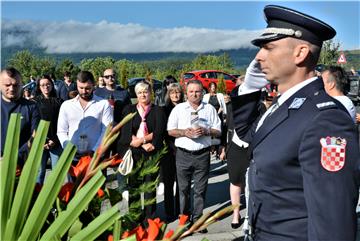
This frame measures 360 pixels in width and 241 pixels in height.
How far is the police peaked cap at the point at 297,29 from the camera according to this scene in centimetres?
189

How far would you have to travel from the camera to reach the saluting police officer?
159 cm

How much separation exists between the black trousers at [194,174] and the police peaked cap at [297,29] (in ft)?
12.7

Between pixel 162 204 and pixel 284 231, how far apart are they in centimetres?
501

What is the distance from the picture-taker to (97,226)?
49.3 inches

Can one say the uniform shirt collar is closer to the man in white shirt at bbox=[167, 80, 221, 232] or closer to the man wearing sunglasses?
the man in white shirt at bbox=[167, 80, 221, 232]

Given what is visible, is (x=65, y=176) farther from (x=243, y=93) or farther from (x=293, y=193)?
(x=243, y=93)

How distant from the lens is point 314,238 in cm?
162

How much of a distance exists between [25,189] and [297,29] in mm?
1196

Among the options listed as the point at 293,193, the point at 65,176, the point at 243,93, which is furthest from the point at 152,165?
the point at 243,93

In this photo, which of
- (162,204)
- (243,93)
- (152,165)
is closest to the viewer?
(152,165)

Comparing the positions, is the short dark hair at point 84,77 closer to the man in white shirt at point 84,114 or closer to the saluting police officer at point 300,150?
the man in white shirt at point 84,114

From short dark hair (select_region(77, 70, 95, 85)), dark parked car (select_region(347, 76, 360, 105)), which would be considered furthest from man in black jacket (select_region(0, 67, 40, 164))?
dark parked car (select_region(347, 76, 360, 105))

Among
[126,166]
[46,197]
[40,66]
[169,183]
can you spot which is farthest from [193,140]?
[40,66]

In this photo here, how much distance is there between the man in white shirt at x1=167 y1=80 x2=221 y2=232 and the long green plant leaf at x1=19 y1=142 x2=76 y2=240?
14.6ft
